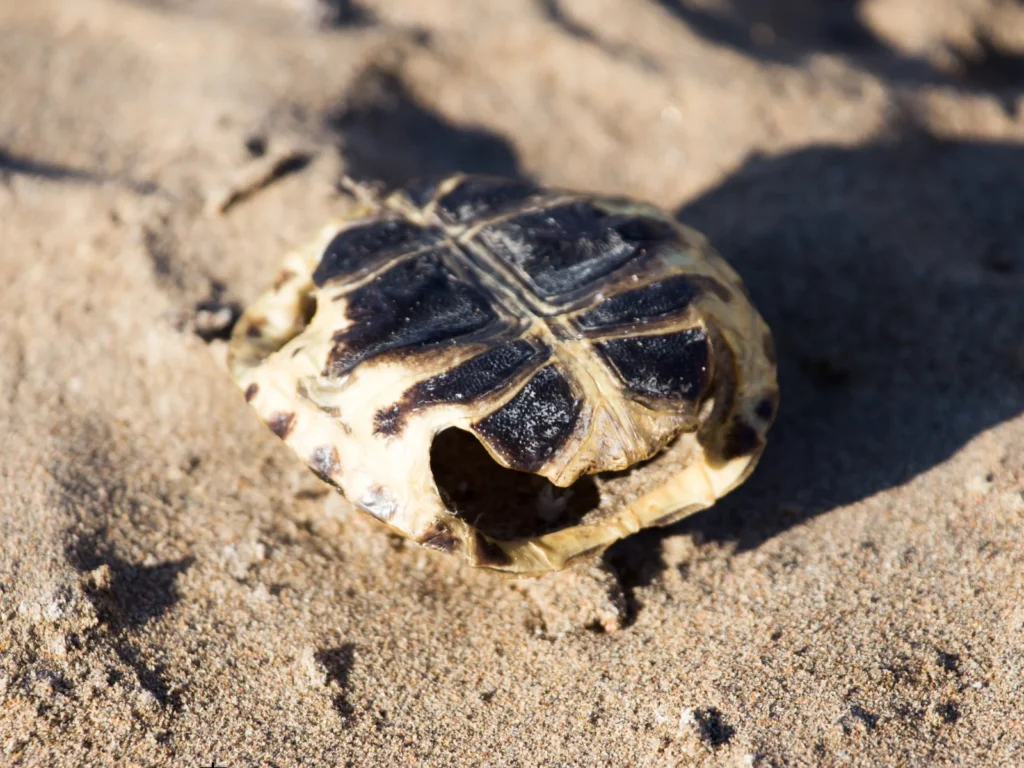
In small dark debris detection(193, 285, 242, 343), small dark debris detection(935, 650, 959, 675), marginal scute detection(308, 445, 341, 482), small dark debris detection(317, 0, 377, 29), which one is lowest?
small dark debris detection(193, 285, 242, 343)

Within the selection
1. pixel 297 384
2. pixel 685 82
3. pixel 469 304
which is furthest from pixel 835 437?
pixel 685 82

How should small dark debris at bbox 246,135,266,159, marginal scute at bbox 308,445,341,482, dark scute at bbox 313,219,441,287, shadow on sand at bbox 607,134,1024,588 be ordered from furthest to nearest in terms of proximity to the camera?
1. small dark debris at bbox 246,135,266,159
2. shadow on sand at bbox 607,134,1024,588
3. dark scute at bbox 313,219,441,287
4. marginal scute at bbox 308,445,341,482

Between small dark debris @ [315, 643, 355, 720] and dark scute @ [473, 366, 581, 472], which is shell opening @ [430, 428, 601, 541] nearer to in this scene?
dark scute @ [473, 366, 581, 472]

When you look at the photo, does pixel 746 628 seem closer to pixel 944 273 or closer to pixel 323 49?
pixel 944 273

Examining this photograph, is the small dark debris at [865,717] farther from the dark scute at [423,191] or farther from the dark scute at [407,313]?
the dark scute at [423,191]

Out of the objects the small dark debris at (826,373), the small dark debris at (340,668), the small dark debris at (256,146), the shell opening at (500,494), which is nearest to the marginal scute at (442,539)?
the shell opening at (500,494)

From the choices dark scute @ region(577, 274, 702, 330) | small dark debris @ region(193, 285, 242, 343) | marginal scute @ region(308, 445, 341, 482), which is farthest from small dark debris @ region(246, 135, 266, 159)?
dark scute @ region(577, 274, 702, 330)

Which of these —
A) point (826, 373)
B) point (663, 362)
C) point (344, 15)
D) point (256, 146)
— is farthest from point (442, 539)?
point (344, 15)
